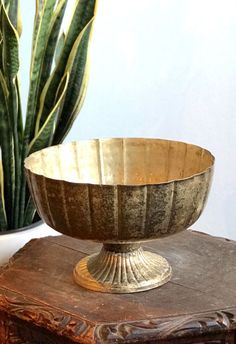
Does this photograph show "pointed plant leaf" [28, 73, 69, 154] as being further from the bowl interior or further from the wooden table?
the wooden table

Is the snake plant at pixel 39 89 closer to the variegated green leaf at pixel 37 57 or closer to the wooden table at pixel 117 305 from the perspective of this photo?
the variegated green leaf at pixel 37 57

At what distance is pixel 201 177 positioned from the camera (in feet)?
2.53

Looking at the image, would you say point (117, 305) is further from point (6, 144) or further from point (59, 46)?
point (59, 46)

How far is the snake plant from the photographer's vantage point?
101 centimetres

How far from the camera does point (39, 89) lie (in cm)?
108

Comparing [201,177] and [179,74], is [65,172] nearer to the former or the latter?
[201,177]

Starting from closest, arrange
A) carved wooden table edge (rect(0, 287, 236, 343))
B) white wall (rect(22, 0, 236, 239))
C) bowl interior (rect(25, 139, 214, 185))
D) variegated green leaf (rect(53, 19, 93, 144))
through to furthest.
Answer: carved wooden table edge (rect(0, 287, 236, 343))
bowl interior (rect(25, 139, 214, 185))
variegated green leaf (rect(53, 19, 93, 144))
white wall (rect(22, 0, 236, 239))

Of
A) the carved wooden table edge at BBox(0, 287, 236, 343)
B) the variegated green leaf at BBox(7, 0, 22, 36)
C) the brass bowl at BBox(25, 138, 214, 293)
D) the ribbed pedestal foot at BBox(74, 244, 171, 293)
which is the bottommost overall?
the carved wooden table edge at BBox(0, 287, 236, 343)

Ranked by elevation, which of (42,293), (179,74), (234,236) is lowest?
(234,236)

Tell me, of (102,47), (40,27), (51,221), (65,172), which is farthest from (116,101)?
(51,221)

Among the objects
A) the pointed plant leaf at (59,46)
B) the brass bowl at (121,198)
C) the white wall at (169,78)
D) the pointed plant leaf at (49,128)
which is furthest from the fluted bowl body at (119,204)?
the white wall at (169,78)

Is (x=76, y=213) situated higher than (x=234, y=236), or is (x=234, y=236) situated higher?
(x=76, y=213)

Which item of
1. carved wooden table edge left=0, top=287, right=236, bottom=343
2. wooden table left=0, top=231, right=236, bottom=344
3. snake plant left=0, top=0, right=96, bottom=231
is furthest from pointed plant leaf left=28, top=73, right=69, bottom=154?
carved wooden table edge left=0, top=287, right=236, bottom=343

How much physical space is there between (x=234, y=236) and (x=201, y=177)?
640 millimetres
